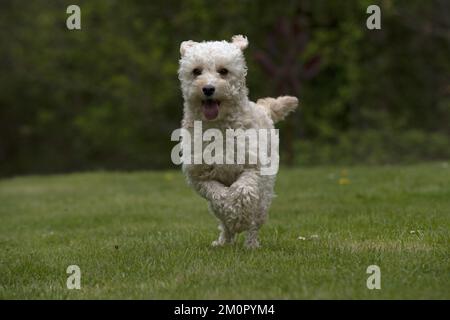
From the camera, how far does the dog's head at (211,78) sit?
6.32m

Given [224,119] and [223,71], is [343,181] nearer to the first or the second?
[224,119]

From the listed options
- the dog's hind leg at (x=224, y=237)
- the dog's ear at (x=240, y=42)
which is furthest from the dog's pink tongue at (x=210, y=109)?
the dog's hind leg at (x=224, y=237)

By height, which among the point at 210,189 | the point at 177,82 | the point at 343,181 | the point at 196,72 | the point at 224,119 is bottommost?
the point at 210,189

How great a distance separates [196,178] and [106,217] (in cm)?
318

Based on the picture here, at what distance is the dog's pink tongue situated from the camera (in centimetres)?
641

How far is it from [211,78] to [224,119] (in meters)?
0.39

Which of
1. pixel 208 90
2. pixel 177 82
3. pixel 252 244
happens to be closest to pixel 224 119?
pixel 208 90

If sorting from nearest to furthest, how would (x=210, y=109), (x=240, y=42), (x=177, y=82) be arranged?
1. (x=210, y=109)
2. (x=240, y=42)
3. (x=177, y=82)

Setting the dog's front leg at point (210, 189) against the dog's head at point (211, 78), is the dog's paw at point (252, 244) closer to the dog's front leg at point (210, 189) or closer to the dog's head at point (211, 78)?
the dog's front leg at point (210, 189)

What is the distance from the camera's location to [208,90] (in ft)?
20.6

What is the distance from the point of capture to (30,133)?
26.8 meters

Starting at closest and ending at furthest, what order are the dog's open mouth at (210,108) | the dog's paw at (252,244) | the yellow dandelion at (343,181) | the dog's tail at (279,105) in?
the dog's open mouth at (210,108) → the dog's paw at (252,244) → the dog's tail at (279,105) → the yellow dandelion at (343,181)

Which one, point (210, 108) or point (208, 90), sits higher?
point (208, 90)

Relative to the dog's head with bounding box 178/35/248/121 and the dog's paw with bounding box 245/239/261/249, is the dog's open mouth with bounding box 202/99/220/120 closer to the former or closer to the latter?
the dog's head with bounding box 178/35/248/121
